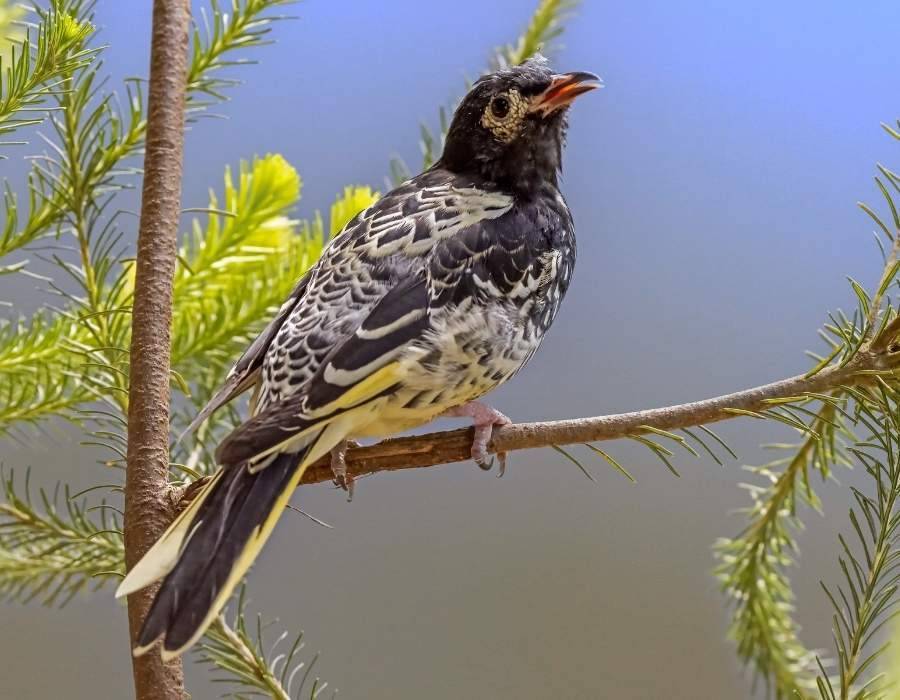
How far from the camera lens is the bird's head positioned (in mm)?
1035

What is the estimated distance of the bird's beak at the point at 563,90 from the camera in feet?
3.27

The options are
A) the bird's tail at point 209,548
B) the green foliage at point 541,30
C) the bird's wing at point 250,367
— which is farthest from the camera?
the green foliage at point 541,30

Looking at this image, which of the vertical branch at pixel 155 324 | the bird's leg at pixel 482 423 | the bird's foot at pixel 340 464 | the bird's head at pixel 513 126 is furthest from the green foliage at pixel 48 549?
the bird's head at pixel 513 126

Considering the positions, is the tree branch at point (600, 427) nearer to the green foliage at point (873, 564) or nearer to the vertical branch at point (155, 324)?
the green foliage at point (873, 564)

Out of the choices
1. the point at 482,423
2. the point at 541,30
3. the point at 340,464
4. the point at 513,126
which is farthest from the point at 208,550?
the point at 541,30

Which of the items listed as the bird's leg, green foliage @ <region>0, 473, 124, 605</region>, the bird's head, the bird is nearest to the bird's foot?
the bird

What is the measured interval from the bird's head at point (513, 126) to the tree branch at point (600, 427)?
0.34m

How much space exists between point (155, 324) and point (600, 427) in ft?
1.34

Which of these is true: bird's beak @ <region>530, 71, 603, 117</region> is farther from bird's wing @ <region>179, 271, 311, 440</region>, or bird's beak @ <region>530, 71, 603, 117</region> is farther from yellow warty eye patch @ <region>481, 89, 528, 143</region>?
bird's wing @ <region>179, 271, 311, 440</region>

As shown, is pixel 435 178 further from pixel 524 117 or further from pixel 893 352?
pixel 893 352

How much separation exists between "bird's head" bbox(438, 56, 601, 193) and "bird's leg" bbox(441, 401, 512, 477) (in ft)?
0.90

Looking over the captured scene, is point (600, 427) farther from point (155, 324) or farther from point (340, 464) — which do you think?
point (155, 324)

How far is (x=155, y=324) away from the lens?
2.72ft

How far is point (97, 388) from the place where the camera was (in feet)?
3.19
